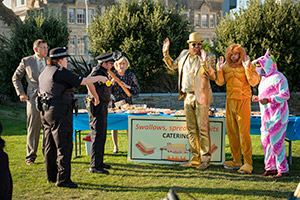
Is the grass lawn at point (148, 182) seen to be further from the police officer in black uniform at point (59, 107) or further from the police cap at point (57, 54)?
the police cap at point (57, 54)

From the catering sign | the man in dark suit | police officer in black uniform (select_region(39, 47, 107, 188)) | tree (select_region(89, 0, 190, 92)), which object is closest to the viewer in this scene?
police officer in black uniform (select_region(39, 47, 107, 188))

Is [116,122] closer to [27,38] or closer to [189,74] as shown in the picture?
[189,74]

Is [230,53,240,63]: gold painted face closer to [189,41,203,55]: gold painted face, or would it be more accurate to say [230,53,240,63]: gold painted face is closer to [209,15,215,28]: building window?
[189,41,203,55]: gold painted face

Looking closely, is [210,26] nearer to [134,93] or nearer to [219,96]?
[219,96]

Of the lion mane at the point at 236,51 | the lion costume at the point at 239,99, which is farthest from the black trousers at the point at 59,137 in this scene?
the lion mane at the point at 236,51

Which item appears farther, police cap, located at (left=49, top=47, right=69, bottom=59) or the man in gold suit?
the man in gold suit

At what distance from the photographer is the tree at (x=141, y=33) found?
1568cm

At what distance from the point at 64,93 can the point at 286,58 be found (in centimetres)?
1119

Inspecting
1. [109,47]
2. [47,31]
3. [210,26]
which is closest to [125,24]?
[109,47]

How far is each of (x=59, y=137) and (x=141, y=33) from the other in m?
10.7

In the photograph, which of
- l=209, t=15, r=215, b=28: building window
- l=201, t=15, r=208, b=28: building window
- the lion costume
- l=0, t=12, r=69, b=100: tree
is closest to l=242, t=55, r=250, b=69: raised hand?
the lion costume

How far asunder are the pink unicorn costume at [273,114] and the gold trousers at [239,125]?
307 mm

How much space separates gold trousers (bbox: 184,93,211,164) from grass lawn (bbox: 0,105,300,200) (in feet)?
1.02

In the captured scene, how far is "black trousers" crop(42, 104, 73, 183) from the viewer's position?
5.54 m
